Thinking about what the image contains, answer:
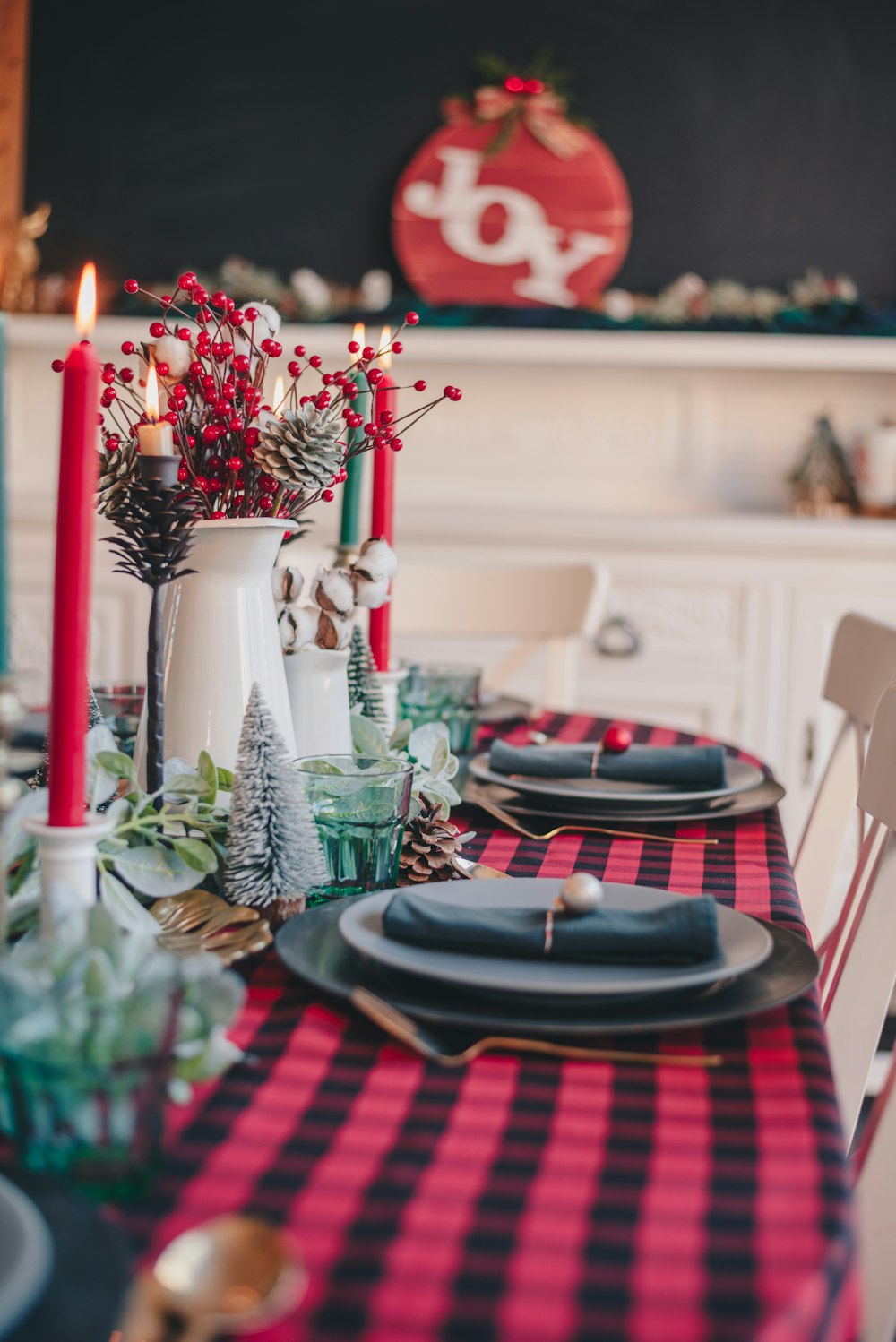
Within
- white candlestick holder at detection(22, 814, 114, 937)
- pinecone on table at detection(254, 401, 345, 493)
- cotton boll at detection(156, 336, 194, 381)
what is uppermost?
cotton boll at detection(156, 336, 194, 381)

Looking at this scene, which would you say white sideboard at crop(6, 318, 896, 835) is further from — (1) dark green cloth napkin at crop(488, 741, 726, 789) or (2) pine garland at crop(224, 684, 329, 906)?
(2) pine garland at crop(224, 684, 329, 906)

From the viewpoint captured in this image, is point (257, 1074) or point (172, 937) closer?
point (257, 1074)

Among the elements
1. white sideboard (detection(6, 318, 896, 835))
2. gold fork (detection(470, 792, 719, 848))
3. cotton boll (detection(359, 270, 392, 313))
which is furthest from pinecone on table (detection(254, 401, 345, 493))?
cotton boll (detection(359, 270, 392, 313))

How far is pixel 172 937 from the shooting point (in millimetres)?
718

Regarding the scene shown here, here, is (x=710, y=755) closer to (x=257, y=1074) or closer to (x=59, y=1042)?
(x=257, y=1074)

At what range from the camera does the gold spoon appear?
39 centimetres

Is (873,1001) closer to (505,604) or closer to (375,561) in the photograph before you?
(375,561)

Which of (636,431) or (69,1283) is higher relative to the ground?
(636,431)

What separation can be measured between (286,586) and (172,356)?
194 millimetres

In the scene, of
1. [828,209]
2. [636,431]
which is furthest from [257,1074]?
[828,209]

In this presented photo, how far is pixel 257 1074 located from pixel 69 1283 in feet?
0.56

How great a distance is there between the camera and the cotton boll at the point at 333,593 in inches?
36.8

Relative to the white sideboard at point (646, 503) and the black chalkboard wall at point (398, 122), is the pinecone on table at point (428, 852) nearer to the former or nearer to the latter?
the white sideboard at point (646, 503)

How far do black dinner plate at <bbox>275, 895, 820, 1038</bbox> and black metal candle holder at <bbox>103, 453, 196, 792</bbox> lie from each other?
0.19 m
